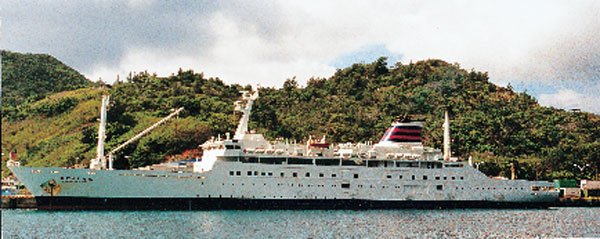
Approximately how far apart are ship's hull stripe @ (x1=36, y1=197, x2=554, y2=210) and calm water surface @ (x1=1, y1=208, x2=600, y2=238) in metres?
0.88

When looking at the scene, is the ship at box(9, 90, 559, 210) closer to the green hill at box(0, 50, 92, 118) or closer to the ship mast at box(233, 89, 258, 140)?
the ship mast at box(233, 89, 258, 140)

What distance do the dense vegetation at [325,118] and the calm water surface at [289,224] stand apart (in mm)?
14104

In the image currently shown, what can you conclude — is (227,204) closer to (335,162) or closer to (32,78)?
(335,162)

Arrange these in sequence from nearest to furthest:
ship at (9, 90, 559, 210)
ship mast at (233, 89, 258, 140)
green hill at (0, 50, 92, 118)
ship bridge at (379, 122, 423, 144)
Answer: ship at (9, 90, 559, 210) → ship mast at (233, 89, 258, 140) → ship bridge at (379, 122, 423, 144) → green hill at (0, 50, 92, 118)

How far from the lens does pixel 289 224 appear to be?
28.4 m

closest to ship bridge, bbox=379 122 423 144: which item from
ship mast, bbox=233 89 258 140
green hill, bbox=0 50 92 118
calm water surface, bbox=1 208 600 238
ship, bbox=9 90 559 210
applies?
ship, bbox=9 90 559 210

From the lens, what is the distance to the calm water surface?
24.6 metres

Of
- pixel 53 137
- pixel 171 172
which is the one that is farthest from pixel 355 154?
pixel 53 137

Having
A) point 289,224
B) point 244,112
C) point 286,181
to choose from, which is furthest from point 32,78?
point 289,224

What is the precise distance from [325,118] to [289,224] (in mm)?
37602

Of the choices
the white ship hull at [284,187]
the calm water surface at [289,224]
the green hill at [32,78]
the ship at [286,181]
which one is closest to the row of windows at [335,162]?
the ship at [286,181]

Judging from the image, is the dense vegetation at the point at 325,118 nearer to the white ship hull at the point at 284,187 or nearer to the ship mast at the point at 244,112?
the white ship hull at the point at 284,187

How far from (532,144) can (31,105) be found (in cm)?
4546

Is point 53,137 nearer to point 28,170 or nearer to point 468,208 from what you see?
point 28,170
